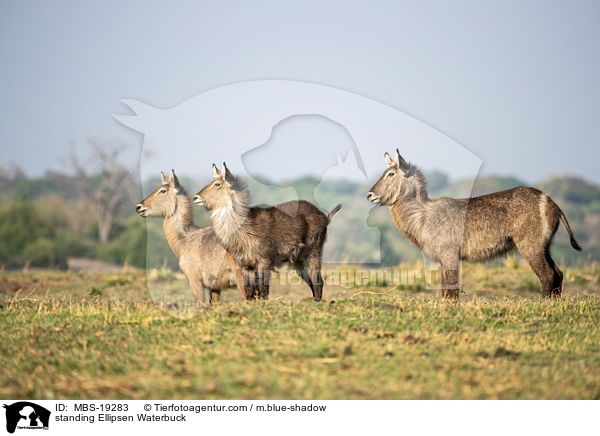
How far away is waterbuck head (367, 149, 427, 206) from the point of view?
11031mm

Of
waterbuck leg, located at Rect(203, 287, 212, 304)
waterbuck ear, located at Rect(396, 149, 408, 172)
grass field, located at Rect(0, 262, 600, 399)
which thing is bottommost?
grass field, located at Rect(0, 262, 600, 399)

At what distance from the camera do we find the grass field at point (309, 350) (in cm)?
595

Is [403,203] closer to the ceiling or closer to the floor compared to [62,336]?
closer to the ceiling

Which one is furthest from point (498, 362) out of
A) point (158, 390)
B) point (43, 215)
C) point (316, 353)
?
point (43, 215)

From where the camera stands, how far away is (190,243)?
11.1 m

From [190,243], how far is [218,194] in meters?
1.55

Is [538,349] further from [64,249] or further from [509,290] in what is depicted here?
[64,249]

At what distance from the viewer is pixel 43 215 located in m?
42.2

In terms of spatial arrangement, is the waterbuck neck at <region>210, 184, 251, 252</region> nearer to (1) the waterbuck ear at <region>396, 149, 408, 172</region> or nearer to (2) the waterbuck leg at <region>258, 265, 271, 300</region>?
(2) the waterbuck leg at <region>258, 265, 271, 300</region>
